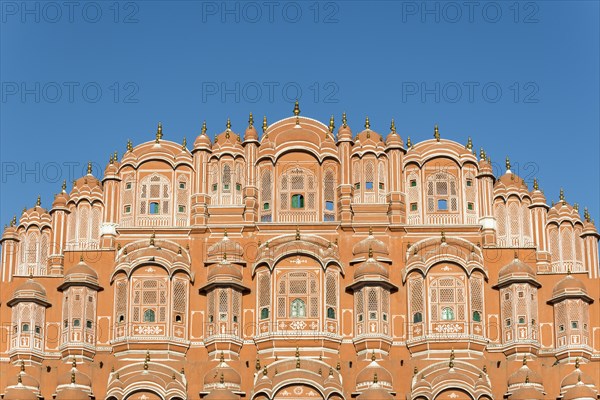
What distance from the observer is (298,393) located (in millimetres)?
61094

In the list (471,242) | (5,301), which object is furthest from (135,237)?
(471,242)

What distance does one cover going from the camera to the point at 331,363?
206 feet

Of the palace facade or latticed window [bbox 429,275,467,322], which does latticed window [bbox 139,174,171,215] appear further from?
latticed window [bbox 429,275,467,322]

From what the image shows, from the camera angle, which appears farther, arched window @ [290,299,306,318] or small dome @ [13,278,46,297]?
small dome @ [13,278,46,297]

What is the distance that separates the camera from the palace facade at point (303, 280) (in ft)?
205

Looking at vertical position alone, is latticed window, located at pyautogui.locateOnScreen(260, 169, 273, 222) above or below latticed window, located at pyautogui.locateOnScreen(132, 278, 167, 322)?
above

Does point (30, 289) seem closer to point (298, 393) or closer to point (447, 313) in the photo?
point (298, 393)

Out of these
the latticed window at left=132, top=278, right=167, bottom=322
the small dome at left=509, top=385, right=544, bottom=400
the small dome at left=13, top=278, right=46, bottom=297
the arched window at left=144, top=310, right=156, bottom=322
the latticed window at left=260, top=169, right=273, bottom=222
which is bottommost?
the small dome at left=509, top=385, right=544, bottom=400

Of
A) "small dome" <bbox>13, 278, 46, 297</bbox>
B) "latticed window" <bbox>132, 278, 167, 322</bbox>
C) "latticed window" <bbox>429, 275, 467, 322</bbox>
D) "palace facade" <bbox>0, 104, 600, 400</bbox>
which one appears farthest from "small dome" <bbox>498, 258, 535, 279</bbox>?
"small dome" <bbox>13, 278, 46, 297</bbox>

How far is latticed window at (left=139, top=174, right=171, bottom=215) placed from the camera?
6700cm

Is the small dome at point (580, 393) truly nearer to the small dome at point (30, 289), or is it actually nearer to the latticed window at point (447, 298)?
the latticed window at point (447, 298)

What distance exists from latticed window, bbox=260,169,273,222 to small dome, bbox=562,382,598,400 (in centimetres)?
1472

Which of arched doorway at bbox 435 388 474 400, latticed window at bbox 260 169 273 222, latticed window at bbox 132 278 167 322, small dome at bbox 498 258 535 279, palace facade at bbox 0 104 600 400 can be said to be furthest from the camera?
latticed window at bbox 260 169 273 222

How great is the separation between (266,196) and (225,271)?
468 centimetres
